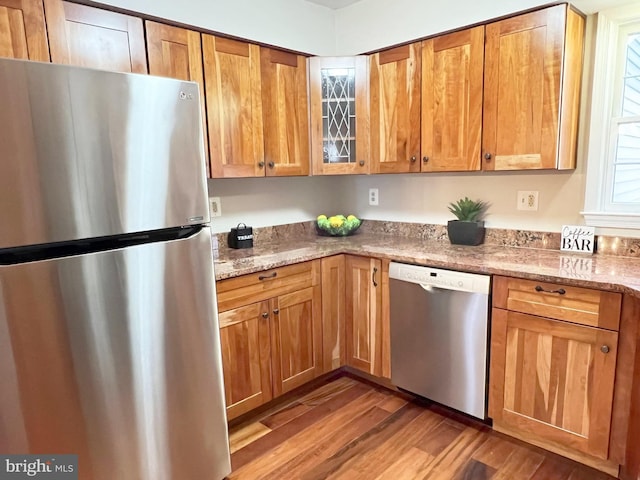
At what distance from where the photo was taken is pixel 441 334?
2145 mm

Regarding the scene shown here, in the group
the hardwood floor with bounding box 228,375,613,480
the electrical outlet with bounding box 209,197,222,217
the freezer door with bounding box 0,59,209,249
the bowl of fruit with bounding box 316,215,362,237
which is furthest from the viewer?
the bowl of fruit with bounding box 316,215,362,237

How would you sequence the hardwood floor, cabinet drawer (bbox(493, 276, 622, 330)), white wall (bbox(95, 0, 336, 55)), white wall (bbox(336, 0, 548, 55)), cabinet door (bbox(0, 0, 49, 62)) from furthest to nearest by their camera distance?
white wall (bbox(336, 0, 548, 55))
white wall (bbox(95, 0, 336, 55))
the hardwood floor
cabinet drawer (bbox(493, 276, 622, 330))
cabinet door (bbox(0, 0, 49, 62))

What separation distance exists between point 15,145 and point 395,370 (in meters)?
2.05

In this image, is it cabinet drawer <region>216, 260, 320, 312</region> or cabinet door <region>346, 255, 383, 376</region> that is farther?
cabinet door <region>346, 255, 383, 376</region>

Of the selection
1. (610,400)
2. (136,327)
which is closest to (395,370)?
(610,400)

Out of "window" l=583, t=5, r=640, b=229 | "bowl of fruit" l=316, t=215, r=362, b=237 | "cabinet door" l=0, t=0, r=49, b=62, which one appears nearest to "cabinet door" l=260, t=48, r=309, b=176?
"bowl of fruit" l=316, t=215, r=362, b=237

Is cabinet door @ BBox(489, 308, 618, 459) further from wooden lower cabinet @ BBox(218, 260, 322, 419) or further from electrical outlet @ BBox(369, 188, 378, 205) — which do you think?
electrical outlet @ BBox(369, 188, 378, 205)

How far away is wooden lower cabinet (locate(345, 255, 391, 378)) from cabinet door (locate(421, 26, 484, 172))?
2.21 feet

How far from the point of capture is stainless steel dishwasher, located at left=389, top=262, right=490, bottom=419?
2018 millimetres

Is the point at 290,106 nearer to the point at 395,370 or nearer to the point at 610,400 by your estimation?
the point at 395,370

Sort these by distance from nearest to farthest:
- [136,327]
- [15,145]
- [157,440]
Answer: [15,145], [136,327], [157,440]

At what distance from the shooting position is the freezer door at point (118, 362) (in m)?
1.19

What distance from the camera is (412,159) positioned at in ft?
8.01

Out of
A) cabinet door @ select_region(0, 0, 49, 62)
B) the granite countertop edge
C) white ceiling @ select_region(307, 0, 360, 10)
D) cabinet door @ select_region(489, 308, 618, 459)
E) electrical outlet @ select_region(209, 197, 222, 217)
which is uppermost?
white ceiling @ select_region(307, 0, 360, 10)
